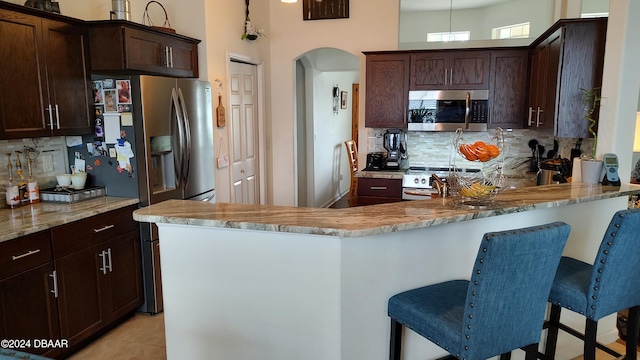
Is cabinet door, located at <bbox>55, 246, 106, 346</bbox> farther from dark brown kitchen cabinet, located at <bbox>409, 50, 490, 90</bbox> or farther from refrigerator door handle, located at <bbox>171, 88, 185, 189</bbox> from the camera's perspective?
dark brown kitchen cabinet, located at <bbox>409, 50, 490, 90</bbox>

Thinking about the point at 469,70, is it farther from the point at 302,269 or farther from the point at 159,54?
the point at 302,269

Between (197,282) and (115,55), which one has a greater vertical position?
→ (115,55)

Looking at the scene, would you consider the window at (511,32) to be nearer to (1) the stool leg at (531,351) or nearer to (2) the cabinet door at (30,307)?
(1) the stool leg at (531,351)

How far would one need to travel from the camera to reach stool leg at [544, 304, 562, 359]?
2.23 metres

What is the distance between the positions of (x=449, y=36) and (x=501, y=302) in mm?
3822

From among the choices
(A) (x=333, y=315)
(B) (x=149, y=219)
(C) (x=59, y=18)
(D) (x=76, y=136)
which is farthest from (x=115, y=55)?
(A) (x=333, y=315)

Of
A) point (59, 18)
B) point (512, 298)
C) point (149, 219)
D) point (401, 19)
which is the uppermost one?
point (401, 19)

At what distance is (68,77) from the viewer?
3010mm

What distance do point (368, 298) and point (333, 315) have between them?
0.17 meters

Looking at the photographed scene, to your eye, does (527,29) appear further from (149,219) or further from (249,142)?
(149,219)

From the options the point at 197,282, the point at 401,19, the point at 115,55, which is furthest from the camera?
the point at 401,19

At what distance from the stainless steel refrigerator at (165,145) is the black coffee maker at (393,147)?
6.70 feet

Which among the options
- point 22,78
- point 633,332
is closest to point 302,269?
point 633,332

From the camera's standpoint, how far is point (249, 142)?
482cm
